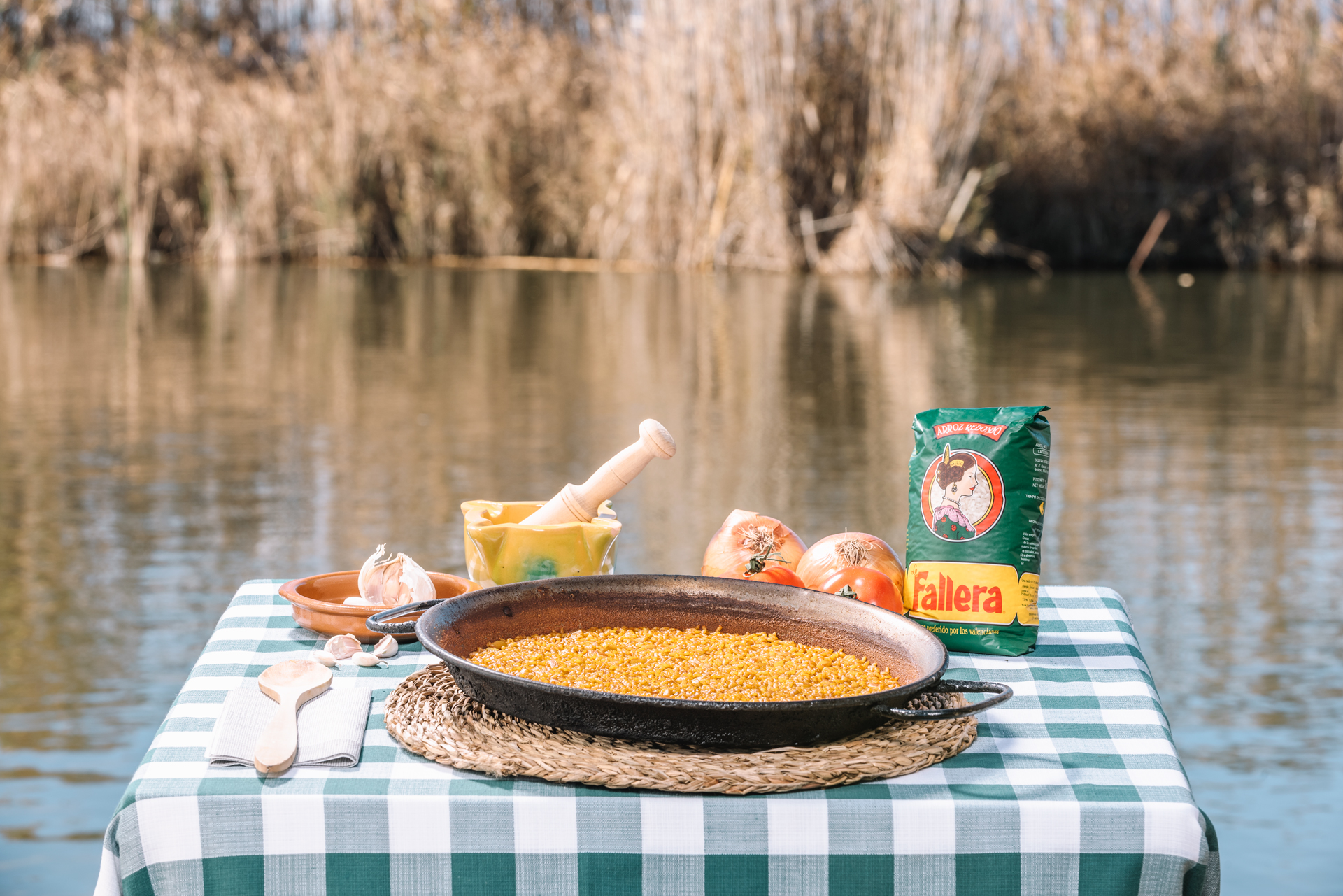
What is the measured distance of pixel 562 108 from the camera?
16859 millimetres

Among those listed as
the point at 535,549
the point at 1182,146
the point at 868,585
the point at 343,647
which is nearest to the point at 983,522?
the point at 868,585

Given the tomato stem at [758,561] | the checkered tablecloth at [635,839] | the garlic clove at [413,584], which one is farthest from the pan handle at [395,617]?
the tomato stem at [758,561]

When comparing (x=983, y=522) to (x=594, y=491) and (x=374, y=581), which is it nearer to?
(x=594, y=491)

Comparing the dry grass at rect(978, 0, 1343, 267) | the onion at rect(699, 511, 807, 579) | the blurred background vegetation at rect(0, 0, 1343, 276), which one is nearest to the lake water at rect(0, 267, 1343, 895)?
the onion at rect(699, 511, 807, 579)

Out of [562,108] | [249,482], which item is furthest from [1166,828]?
[562,108]

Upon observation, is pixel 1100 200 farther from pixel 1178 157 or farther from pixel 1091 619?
pixel 1091 619

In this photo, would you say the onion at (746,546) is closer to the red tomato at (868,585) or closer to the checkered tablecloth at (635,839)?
the red tomato at (868,585)

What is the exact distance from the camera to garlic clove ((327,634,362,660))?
1.63 m

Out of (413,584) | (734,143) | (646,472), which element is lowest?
(646,472)

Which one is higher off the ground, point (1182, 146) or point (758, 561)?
point (1182, 146)

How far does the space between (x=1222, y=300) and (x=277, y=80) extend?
10.7 meters

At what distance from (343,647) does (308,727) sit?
0.78 ft

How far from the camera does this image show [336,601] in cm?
181

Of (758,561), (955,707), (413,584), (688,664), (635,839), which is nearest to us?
(635,839)
